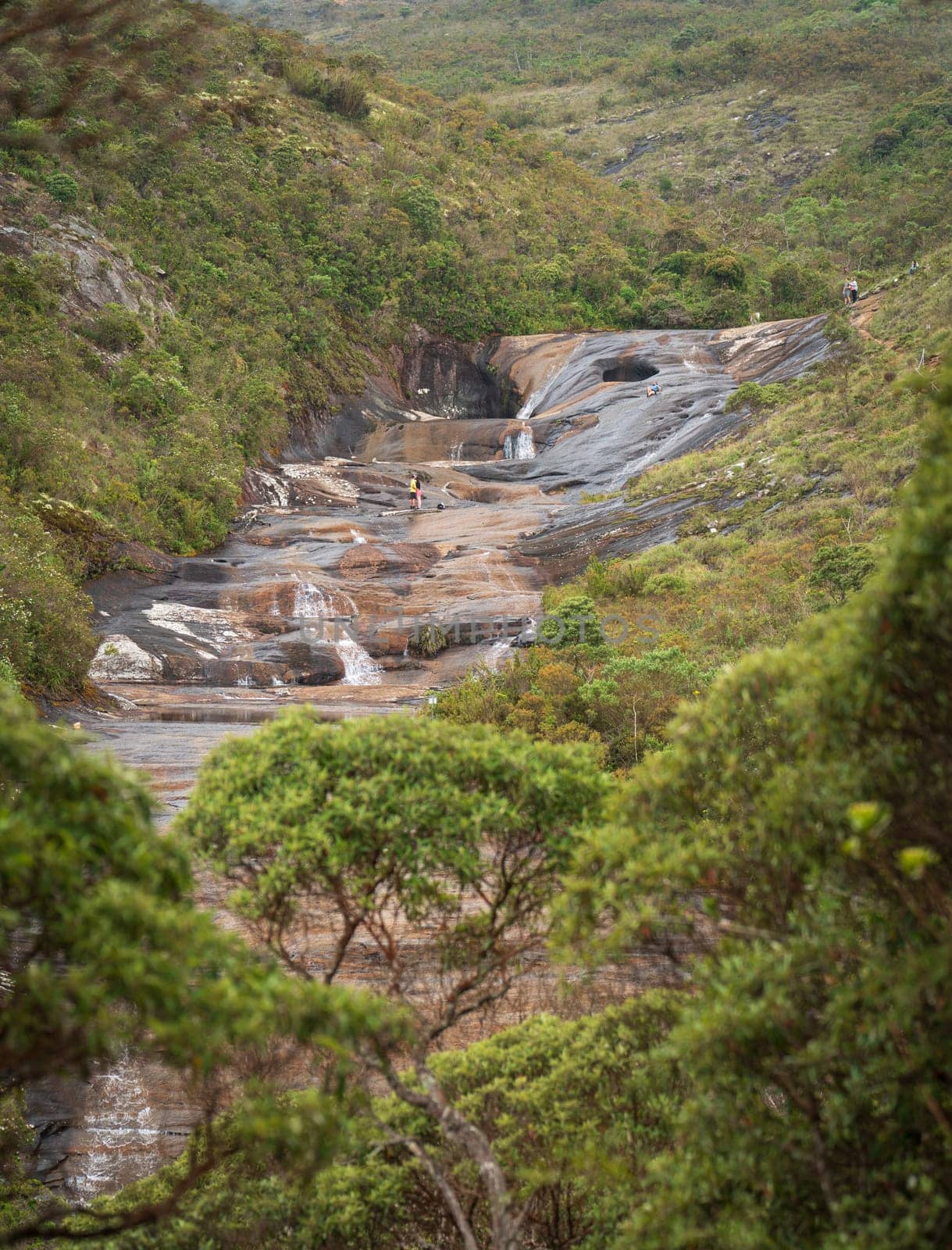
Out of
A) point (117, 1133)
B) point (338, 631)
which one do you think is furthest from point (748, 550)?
point (117, 1133)

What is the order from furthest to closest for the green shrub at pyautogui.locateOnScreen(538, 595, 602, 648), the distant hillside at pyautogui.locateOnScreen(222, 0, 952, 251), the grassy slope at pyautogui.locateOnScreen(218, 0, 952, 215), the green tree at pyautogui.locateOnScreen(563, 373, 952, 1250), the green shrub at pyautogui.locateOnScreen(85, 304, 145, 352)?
the grassy slope at pyautogui.locateOnScreen(218, 0, 952, 215) → the distant hillside at pyautogui.locateOnScreen(222, 0, 952, 251) → the green shrub at pyautogui.locateOnScreen(85, 304, 145, 352) → the green shrub at pyautogui.locateOnScreen(538, 595, 602, 648) → the green tree at pyautogui.locateOnScreen(563, 373, 952, 1250)

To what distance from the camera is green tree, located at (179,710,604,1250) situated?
5.48 m

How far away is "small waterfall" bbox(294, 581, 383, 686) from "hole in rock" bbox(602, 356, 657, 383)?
23.5 meters

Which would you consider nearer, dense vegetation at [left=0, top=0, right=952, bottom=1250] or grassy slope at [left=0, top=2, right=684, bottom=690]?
dense vegetation at [left=0, top=0, right=952, bottom=1250]

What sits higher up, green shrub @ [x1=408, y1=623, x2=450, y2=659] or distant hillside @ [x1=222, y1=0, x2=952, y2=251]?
distant hillside @ [x1=222, y1=0, x2=952, y2=251]

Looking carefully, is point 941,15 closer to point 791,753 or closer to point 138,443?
point 138,443

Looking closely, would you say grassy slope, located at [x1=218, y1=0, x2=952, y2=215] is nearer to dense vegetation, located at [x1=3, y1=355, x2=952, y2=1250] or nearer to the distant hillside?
the distant hillside

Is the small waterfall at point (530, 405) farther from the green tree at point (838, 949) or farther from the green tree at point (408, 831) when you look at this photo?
the green tree at point (838, 949)

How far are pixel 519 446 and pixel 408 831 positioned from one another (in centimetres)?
3826

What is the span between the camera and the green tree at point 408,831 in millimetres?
5477

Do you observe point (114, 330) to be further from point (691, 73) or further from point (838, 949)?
point (691, 73)

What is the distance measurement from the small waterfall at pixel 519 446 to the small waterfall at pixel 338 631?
1770cm

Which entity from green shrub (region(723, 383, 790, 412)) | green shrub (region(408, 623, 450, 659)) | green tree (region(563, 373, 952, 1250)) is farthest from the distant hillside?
green tree (region(563, 373, 952, 1250))

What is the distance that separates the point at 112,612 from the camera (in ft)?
80.2
